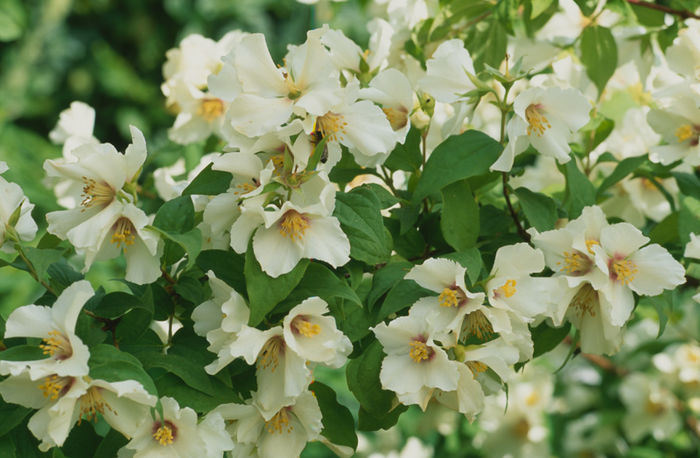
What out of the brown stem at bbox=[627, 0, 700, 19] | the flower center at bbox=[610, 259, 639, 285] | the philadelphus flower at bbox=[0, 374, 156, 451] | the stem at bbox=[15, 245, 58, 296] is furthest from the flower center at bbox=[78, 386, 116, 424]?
the brown stem at bbox=[627, 0, 700, 19]

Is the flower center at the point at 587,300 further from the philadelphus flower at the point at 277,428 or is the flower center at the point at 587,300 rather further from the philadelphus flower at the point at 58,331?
the philadelphus flower at the point at 58,331

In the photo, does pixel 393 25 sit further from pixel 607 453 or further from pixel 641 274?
pixel 607 453

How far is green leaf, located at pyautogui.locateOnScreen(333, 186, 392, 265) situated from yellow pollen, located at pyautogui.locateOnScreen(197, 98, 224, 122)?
2.11 ft

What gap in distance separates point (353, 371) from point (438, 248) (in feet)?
0.67

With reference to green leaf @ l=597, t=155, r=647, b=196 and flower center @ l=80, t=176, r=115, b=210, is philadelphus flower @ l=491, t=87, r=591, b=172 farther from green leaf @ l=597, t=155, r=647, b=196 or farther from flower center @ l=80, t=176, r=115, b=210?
flower center @ l=80, t=176, r=115, b=210

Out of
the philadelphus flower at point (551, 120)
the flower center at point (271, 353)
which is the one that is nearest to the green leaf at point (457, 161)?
the philadelphus flower at point (551, 120)

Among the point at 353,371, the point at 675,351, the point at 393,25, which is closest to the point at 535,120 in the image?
the point at 353,371

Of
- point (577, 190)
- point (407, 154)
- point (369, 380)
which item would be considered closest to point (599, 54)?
point (577, 190)

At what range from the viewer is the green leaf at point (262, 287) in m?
0.87

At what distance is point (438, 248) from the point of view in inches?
42.1

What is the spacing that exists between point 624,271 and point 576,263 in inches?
2.1

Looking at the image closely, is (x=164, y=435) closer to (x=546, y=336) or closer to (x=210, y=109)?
(x=546, y=336)

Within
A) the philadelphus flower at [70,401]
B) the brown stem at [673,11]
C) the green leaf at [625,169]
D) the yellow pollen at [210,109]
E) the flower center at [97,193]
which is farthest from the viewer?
the yellow pollen at [210,109]

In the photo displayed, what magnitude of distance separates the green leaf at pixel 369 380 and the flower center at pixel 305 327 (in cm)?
9
